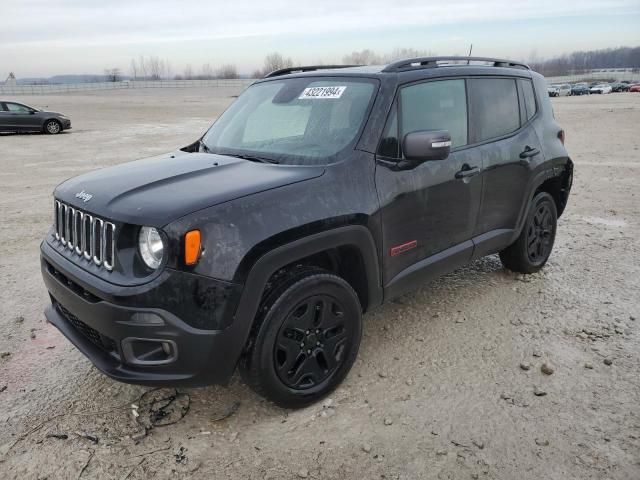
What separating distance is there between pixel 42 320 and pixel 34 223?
3224mm

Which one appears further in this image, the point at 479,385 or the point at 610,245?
the point at 610,245

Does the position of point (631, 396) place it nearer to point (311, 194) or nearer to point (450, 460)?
point (450, 460)

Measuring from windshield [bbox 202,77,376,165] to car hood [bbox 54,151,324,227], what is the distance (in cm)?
24

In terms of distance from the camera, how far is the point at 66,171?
1073 cm

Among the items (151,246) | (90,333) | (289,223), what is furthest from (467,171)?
(90,333)

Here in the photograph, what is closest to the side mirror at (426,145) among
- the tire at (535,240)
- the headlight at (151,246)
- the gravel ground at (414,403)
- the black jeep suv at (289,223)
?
the black jeep suv at (289,223)

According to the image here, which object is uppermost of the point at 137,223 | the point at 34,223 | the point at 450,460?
the point at 137,223

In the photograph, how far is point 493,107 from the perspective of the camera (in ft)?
13.6

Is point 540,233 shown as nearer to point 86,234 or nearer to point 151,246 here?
point 151,246

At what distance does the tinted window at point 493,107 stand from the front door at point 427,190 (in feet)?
0.47

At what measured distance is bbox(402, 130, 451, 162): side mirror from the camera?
3.04 metres

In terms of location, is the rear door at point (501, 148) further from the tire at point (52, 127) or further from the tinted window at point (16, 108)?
the tinted window at point (16, 108)

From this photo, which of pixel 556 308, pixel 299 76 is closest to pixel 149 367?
pixel 299 76

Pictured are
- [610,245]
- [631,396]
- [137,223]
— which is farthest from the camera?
[610,245]
